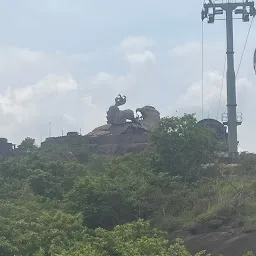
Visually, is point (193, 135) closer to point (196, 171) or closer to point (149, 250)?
point (196, 171)

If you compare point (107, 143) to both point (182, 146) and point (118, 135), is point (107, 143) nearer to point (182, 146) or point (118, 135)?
point (118, 135)

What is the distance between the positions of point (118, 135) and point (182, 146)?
18.2m

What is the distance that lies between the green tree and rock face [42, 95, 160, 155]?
13.6 metres

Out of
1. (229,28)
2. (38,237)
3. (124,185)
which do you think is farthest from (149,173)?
(229,28)

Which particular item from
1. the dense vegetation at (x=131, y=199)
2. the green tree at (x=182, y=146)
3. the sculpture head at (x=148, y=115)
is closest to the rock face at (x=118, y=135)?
the sculpture head at (x=148, y=115)

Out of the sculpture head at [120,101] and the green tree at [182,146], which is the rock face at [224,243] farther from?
the sculpture head at [120,101]

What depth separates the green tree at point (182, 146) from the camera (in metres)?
29.3

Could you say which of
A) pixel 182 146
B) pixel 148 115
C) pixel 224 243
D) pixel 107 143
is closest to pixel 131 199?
pixel 224 243

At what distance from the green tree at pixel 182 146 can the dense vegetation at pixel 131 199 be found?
1.8 inches

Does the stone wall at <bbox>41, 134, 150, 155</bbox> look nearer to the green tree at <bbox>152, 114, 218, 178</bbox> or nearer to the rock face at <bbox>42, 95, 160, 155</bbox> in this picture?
the rock face at <bbox>42, 95, 160, 155</bbox>

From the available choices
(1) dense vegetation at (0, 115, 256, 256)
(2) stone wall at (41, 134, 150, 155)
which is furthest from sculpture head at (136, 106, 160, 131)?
(1) dense vegetation at (0, 115, 256, 256)

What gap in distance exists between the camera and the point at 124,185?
26422 millimetres

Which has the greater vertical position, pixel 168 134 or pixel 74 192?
pixel 168 134

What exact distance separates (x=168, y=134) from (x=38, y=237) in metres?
11.9
